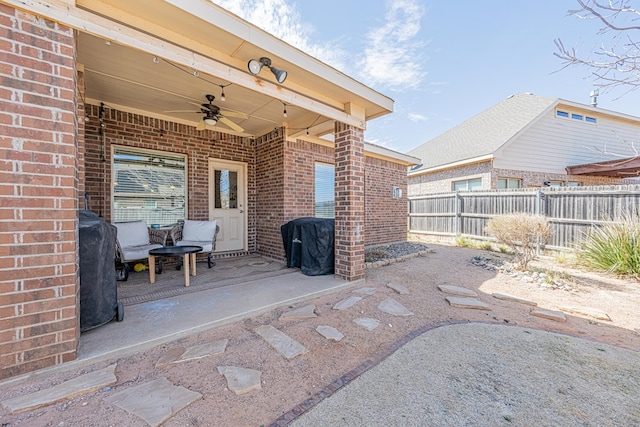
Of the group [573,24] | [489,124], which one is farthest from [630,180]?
[573,24]

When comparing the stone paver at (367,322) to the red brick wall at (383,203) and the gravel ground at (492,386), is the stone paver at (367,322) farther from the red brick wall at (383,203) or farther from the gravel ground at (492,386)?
the red brick wall at (383,203)

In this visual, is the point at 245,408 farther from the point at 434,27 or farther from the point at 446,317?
the point at 434,27

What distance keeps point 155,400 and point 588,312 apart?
4.49 m

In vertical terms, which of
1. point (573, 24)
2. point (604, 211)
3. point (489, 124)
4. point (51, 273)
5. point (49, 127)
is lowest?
point (51, 273)

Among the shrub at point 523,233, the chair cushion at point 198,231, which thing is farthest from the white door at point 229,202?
the shrub at point 523,233

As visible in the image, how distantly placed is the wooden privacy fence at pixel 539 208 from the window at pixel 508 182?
1711 millimetres

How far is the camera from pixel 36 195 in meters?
1.67

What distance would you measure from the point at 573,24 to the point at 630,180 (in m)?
15.1

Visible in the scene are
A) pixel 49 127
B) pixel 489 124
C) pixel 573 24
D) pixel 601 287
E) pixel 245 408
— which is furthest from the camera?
pixel 489 124

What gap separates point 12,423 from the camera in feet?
4.42

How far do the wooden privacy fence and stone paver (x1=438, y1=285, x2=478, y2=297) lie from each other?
4373mm

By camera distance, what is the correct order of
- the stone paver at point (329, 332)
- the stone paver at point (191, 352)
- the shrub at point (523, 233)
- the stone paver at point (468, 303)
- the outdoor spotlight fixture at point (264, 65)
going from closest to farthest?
the stone paver at point (191, 352), the stone paver at point (329, 332), the outdoor spotlight fixture at point (264, 65), the stone paver at point (468, 303), the shrub at point (523, 233)

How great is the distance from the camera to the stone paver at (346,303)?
3.02 metres

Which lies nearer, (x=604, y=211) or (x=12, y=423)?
(x=12, y=423)
